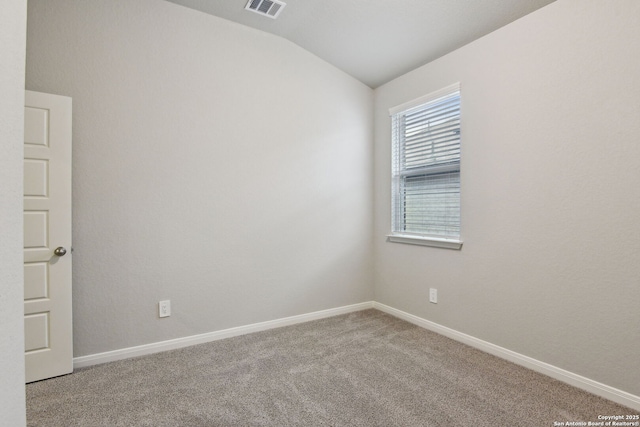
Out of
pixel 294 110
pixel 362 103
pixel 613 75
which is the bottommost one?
pixel 613 75

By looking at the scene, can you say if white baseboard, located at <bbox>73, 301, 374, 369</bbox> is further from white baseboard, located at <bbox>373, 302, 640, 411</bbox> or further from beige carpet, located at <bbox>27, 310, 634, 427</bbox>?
white baseboard, located at <bbox>373, 302, 640, 411</bbox>

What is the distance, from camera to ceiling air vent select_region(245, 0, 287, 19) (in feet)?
8.34

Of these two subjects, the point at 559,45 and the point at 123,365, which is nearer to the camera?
the point at 559,45

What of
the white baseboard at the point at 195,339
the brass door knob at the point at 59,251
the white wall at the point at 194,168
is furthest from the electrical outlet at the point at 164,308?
the brass door knob at the point at 59,251

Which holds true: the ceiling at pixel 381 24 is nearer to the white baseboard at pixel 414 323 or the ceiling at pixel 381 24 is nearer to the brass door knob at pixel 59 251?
the brass door knob at pixel 59 251

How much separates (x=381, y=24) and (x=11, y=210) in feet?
9.03

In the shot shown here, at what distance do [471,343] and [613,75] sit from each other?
2.09 meters

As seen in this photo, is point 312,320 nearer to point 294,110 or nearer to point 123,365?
point 123,365

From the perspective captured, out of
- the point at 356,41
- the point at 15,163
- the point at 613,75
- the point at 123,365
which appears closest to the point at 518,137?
the point at 613,75

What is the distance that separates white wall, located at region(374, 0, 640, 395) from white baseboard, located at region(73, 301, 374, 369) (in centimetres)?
118

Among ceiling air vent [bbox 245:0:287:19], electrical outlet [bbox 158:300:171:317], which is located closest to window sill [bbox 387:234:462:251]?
electrical outlet [bbox 158:300:171:317]

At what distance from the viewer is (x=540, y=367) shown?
7.10ft

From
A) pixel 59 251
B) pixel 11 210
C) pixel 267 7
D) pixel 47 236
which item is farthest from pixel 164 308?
pixel 267 7

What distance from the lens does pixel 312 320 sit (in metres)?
3.23
